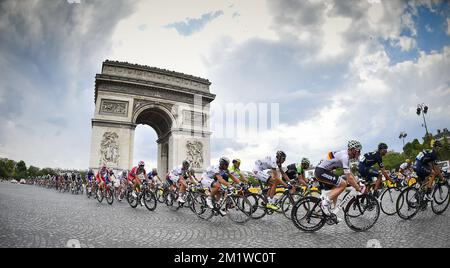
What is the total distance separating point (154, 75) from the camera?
2528cm

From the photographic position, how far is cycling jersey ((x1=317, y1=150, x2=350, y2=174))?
486 cm

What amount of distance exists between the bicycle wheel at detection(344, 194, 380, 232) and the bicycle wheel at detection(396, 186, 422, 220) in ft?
3.89

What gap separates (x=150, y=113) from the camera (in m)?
25.6

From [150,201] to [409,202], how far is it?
24.4 feet

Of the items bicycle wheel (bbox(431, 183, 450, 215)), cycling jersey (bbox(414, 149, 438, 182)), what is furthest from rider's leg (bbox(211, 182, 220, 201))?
bicycle wheel (bbox(431, 183, 450, 215))

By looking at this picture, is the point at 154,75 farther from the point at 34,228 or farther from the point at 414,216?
the point at 414,216

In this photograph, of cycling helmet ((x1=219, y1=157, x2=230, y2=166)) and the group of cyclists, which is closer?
the group of cyclists

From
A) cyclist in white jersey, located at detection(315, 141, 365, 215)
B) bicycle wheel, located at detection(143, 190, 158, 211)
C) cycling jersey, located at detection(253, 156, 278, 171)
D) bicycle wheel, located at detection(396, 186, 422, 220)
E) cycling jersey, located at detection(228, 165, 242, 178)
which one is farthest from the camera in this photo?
bicycle wheel, located at detection(143, 190, 158, 211)

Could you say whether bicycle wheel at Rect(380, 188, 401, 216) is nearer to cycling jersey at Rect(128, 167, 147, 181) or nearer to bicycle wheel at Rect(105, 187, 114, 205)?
cycling jersey at Rect(128, 167, 147, 181)

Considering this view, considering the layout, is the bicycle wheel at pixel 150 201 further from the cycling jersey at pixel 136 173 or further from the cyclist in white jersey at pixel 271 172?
the cyclist in white jersey at pixel 271 172

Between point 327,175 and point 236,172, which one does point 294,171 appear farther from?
point 327,175

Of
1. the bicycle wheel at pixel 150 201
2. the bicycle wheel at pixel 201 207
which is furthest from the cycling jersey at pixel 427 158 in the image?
the bicycle wheel at pixel 150 201

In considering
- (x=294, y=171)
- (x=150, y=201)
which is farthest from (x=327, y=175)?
(x=150, y=201)
